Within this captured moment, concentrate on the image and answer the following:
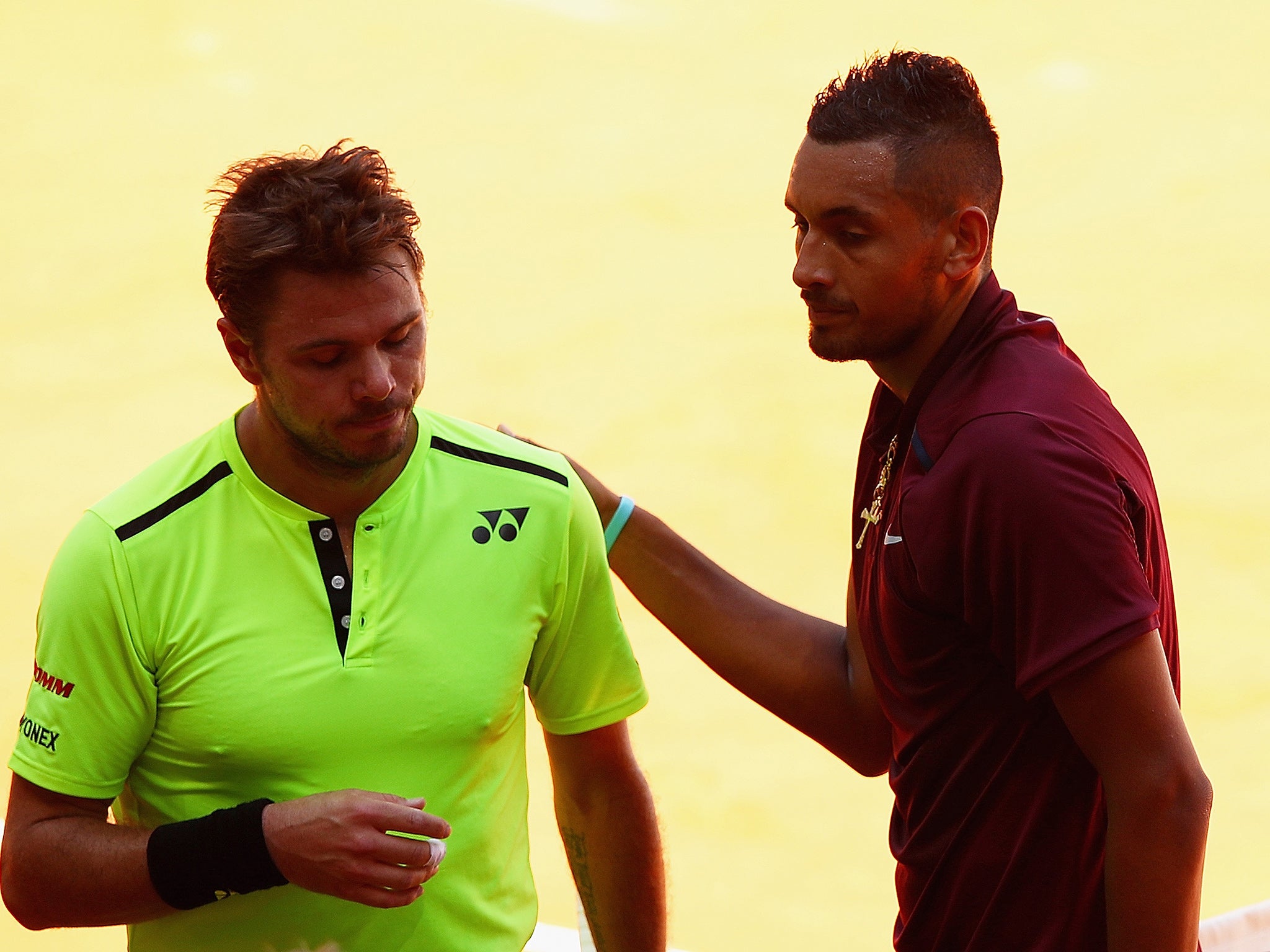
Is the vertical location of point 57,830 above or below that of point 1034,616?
below

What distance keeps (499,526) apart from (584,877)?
67 cm

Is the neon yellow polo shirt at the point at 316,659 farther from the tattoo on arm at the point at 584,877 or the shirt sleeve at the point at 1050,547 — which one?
the shirt sleeve at the point at 1050,547

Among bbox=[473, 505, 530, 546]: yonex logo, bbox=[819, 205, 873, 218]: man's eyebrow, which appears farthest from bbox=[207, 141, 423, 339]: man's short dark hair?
bbox=[819, 205, 873, 218]: man's eyebrow

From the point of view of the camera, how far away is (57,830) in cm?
222

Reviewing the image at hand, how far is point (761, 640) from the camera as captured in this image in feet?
10.3

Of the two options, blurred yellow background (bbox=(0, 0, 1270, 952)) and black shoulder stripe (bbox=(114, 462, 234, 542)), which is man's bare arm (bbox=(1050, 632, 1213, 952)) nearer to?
black shoulder stripe (bbox=(114, 462, 234, 542))

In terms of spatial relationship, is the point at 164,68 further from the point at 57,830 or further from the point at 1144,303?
the point at 57,830

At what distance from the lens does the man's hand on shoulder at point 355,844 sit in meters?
2.09

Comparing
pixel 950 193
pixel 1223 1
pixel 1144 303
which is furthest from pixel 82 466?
pixel 1223 1

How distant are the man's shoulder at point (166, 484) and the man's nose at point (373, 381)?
241 millimetres

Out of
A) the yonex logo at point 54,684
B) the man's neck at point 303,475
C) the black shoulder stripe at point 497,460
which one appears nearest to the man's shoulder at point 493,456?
the black shoulder stripe at point 497,460

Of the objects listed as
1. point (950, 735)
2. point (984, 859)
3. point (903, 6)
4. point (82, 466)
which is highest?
point (903, 6)

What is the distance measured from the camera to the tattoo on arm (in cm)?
268

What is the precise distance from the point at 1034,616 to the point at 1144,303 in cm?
727
